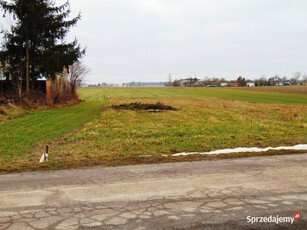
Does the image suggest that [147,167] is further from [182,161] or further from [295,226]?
[295,226]

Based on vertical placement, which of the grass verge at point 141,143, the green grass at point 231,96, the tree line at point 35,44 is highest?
the tree line at point 35,44

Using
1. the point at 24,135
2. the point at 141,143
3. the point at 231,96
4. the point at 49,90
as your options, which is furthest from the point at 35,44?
the point at 231,96

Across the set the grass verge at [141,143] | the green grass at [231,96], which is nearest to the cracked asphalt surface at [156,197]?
the grass verge at [141,143]

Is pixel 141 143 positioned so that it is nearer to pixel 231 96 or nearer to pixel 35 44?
pixel 35 44

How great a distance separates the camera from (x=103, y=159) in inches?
318

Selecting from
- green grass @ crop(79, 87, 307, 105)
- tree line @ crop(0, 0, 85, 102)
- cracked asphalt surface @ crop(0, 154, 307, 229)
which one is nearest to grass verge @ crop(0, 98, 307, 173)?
cracked asphalt surface @ crop(0, 154, 307, 229)

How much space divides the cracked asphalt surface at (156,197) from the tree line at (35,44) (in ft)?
72.0

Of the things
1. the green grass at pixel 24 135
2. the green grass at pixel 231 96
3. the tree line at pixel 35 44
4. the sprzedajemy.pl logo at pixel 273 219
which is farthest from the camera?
the green grass at pixel 231 96

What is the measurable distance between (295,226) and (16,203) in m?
4.42

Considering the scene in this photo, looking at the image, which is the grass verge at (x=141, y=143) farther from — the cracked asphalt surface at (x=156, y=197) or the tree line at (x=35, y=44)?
the tree line at (x=35, y=44)

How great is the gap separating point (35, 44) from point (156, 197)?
27.7 m

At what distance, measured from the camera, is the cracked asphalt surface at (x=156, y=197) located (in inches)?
155

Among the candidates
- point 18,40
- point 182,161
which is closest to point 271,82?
point 18,40

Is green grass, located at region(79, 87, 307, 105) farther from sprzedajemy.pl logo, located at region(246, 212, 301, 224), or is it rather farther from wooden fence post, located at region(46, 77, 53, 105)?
sprzedajemy.pl logo, located at region(246, 212, 301, 224)
